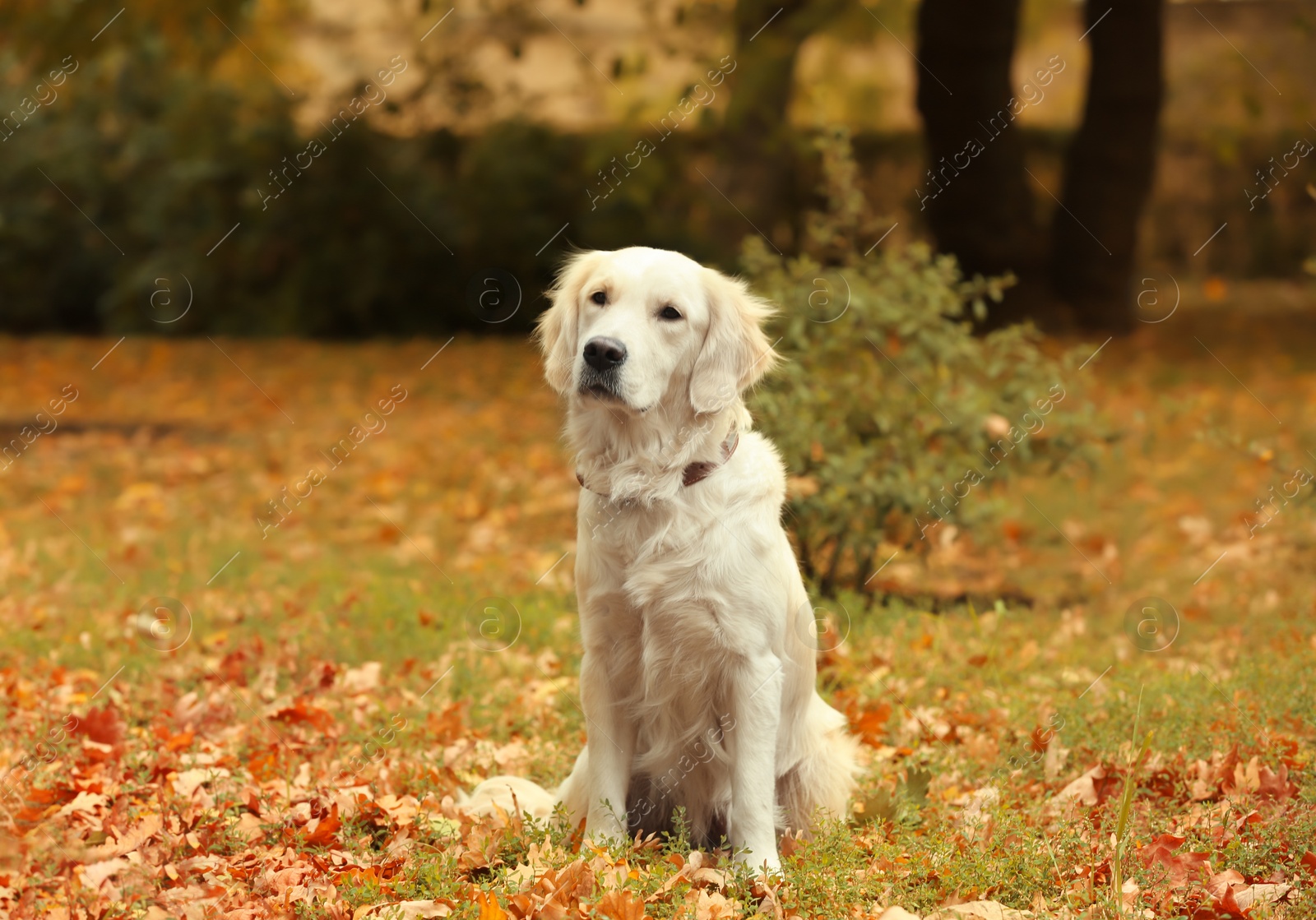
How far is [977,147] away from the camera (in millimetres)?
13086

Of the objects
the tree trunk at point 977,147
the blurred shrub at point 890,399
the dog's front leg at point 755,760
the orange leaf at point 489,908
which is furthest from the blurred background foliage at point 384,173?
the orange leaf at point 489,908

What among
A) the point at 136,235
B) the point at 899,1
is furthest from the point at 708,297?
the point at 136,235

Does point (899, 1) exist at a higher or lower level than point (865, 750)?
higher

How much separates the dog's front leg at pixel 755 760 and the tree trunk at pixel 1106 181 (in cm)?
1151

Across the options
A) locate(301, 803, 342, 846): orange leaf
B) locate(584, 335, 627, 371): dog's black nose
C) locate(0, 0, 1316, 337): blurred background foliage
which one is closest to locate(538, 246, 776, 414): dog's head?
locate(584, 335, 627, 371): dog's black nose

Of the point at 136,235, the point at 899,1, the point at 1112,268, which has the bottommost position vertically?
the point at 1112,268

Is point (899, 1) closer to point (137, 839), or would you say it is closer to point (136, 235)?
point (137, 839)

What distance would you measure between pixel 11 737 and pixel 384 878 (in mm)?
1770

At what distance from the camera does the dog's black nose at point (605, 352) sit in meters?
3.15

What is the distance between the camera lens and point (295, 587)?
20.3 ft

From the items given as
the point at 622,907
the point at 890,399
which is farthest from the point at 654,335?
the point at 890,399

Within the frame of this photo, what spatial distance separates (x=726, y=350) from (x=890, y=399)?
2.65 m

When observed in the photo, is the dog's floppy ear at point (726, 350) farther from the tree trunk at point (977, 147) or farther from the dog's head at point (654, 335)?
the tree trunk at point (977, 147)

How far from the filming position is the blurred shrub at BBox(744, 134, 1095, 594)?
18.2 feet
